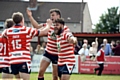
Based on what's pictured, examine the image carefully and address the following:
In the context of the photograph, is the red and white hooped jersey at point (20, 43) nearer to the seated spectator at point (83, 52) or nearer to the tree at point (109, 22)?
the seated spectator at point (83, 52)

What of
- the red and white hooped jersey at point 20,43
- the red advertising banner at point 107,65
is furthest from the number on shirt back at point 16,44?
the red advertising banner at point 107,65

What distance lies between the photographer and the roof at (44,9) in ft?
258

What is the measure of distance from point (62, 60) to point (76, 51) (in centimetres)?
1528

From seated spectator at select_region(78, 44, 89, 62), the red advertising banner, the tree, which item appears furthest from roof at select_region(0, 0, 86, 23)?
seated spectator at select_region(78, 44, 89, 62)

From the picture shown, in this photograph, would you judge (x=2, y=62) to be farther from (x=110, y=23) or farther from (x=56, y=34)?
(x=110, y=23)

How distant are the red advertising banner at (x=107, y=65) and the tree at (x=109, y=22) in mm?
64659

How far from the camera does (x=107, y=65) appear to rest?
82.3 feet

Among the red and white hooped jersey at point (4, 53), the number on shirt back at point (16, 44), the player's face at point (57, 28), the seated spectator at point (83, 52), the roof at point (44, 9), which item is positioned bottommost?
the seated spectator at point (83, 52)

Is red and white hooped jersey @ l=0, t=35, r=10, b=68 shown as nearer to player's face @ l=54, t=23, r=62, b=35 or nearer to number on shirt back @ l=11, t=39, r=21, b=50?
player's face @ l=54, t=23, r=62, b=35

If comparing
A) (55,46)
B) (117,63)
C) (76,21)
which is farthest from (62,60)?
(76,21)

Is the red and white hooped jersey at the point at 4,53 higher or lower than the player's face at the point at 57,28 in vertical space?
lower

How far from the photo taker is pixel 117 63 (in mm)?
24844

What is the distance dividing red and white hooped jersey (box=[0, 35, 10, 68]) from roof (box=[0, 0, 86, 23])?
66.2 metres

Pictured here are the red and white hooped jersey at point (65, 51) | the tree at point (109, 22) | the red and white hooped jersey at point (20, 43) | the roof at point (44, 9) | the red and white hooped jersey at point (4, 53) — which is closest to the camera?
the red and white hooped jersey at point (20, 43)
